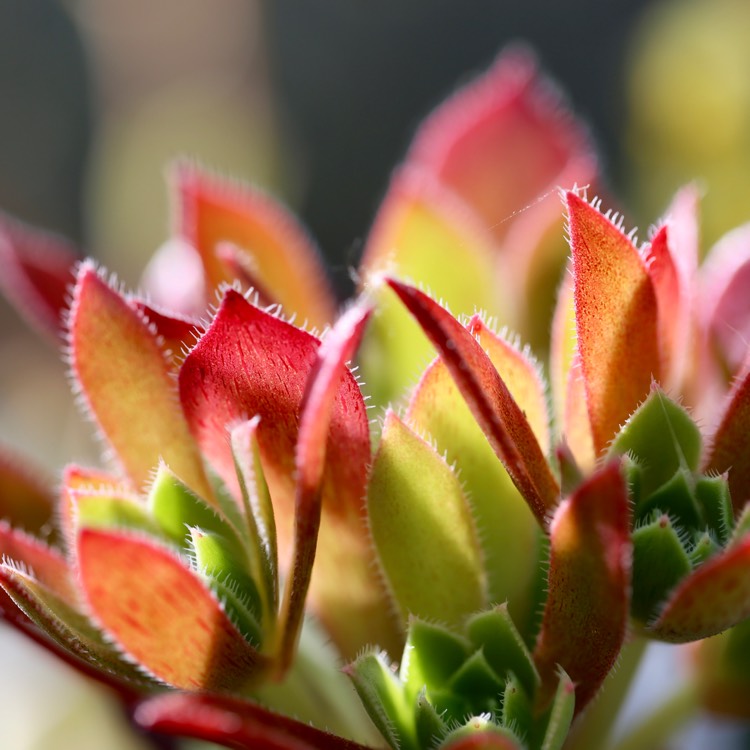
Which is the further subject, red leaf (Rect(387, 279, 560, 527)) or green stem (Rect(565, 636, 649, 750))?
green stem (Rect(565, 636, 649, 750))

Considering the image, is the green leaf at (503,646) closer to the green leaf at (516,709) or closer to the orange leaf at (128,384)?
the green leaf at (516,709)

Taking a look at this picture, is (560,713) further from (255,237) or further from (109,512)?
(255,237)

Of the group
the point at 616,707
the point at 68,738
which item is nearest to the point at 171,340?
the point at 616,707

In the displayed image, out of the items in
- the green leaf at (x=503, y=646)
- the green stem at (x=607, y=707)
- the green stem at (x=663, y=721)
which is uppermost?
the green leaf at (x=503, y=646)

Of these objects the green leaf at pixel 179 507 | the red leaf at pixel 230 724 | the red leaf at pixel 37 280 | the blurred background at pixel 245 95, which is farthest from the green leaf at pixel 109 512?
the blurred background at pixel 245 95

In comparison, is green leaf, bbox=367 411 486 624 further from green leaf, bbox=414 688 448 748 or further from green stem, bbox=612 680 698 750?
green stem, bbox=612 680 698 750

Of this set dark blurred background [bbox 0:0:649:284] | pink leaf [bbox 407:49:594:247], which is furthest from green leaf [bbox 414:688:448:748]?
dark blurred background [bbox 0:0:649:284]

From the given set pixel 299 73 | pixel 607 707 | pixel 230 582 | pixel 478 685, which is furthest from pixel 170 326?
pixel 299 73

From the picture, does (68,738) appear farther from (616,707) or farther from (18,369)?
(18,369)
